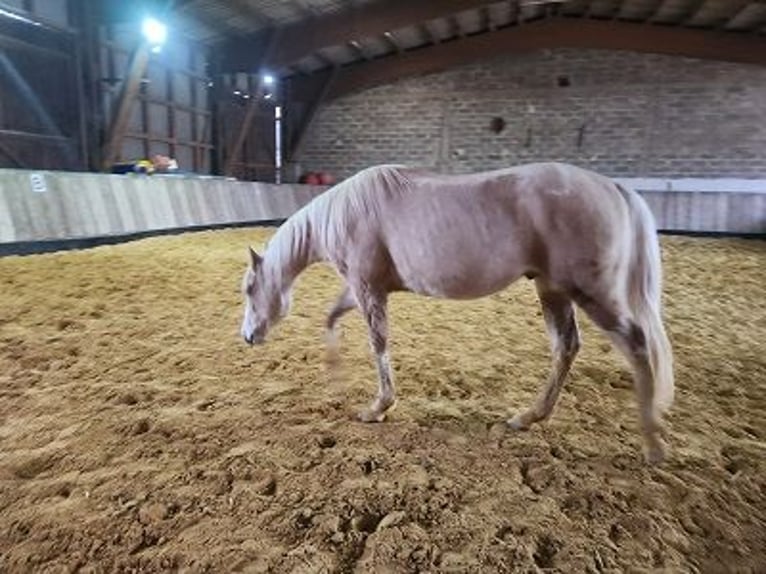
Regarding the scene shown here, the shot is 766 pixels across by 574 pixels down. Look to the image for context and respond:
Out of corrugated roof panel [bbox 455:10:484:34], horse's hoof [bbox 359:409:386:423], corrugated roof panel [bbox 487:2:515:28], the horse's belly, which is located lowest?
horse's hoof [bbox 359:409:386:423]

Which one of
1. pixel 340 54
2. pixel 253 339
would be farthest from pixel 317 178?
pixel 253 339

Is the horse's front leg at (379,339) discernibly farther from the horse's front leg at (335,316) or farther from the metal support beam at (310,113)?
the metal support beam at (310,113)

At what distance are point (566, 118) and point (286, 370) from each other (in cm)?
1363

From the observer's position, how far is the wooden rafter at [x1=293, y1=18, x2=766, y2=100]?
43.5 feet

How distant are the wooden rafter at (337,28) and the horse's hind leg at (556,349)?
9.93 metres

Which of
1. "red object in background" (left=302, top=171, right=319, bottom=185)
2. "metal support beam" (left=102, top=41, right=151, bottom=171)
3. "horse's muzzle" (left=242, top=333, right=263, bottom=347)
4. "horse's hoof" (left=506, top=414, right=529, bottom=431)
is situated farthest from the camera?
"red object in background" (left=302, top=171, right=319, bottom=185)

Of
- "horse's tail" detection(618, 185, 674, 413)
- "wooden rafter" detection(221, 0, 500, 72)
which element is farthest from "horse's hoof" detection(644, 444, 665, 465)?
"wooden rafter" detection(221, 0, 500, 72)

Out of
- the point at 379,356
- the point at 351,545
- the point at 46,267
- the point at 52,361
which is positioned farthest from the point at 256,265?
the point at 46,267

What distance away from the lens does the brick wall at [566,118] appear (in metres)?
13.7

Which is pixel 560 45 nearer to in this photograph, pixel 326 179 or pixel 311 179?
pixel 326 179

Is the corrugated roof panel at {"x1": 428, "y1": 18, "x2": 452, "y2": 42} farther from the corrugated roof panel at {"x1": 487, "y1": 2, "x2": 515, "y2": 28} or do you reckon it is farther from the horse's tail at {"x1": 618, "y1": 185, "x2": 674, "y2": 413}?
the horse's tail at {"x1": 618, "y1": 185, "x2": 674, "y2": 413}

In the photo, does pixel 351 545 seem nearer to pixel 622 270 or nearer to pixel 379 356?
pixel 379 356

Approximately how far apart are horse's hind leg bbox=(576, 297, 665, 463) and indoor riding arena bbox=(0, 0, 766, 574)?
0.10m

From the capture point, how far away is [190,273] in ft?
20.6
